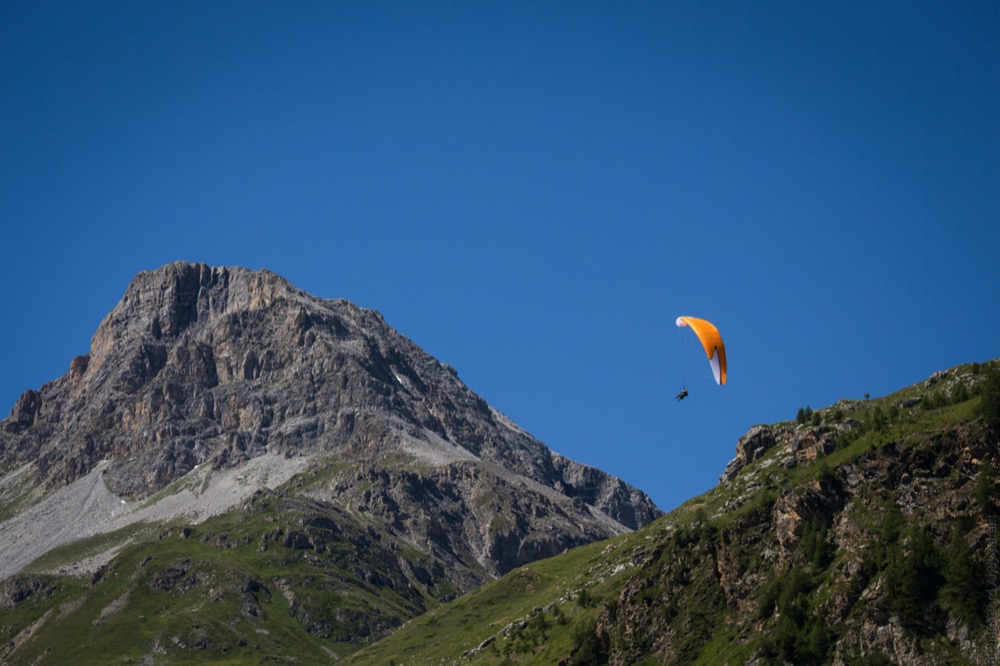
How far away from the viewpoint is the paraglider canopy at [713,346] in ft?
538

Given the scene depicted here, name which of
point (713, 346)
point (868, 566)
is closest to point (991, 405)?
point (868, 566)

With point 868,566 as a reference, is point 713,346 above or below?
above

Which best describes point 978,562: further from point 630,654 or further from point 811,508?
point 630,654

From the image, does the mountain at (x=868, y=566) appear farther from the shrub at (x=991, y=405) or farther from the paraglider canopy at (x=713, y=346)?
the paraglider canopy at (x=713, y=346)

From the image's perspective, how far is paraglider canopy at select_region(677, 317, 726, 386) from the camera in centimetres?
16388

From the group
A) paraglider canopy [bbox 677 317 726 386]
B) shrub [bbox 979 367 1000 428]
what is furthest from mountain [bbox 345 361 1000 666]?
paraglider canopy [bbox 677 317 726 386]

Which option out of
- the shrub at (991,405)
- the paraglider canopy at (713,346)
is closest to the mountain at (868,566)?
the shrub at (991,405)

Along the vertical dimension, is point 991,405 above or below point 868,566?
above

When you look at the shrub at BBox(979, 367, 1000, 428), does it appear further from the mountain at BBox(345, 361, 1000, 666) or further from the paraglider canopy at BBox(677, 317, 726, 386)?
the paraglider canopy at BBox(677, 317, 726, 386)

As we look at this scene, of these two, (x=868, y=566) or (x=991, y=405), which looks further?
(x=868, y=566)

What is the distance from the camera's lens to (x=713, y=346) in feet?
543

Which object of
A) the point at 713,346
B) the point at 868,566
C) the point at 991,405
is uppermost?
Answer: the point at 713,346

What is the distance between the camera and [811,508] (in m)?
180

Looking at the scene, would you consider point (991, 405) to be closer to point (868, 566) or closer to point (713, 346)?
point (868, 566)
